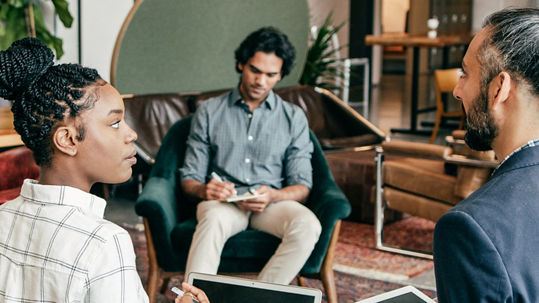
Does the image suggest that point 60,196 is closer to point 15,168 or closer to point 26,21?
point 15,168

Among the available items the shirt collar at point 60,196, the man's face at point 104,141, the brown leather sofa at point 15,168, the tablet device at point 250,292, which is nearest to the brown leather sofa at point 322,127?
the brown leather sofa at point 15,168

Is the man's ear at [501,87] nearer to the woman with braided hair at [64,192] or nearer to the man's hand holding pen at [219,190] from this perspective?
the woman with braided hair at [64,192]

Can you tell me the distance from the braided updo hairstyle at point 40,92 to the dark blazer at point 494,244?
72 cm

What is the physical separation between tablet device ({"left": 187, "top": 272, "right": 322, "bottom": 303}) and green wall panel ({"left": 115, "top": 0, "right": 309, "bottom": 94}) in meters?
2.91

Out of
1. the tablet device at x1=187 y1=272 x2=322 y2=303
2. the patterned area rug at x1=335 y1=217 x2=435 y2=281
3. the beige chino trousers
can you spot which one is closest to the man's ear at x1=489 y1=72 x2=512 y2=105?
the tablet device at x1=187 y1=272 x2=322 y2=303

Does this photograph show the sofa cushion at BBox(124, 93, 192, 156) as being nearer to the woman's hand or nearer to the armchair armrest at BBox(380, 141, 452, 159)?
the armchair armrest at BBox(380, 141, 452, 159)

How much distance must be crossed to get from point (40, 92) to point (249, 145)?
187 cm

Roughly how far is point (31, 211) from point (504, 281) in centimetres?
84

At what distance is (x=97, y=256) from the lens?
119 centimetres

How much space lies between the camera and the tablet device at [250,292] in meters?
1.94

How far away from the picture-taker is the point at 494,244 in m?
1.08

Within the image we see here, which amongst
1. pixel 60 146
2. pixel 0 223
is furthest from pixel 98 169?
pixel 0 223

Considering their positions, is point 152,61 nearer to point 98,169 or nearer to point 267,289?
point 267,289

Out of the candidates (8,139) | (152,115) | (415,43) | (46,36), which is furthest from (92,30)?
(415,43)
